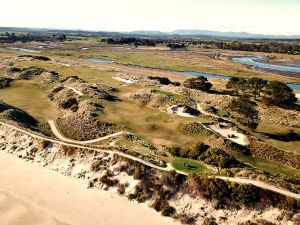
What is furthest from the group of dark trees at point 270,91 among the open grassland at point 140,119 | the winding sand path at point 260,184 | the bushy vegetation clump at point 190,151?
the winding sand path at point 260,184

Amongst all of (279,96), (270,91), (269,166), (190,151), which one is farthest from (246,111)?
(270,91)

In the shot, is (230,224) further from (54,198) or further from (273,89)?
(273,89)

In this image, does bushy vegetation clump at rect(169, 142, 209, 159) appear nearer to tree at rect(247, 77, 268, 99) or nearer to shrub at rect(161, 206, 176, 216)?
shrub at rect(161, 206, 176, 216)

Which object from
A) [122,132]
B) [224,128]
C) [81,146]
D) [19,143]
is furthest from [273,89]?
[19,143]

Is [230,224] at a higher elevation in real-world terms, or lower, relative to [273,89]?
lower

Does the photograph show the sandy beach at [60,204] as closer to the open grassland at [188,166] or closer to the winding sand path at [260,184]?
the open grassland at [188,166]

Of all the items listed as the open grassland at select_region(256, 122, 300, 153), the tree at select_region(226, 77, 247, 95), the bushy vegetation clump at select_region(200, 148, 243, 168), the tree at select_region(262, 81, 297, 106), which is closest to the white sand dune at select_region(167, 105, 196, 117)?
the open grassland at select_region(256, 122, 300, 153)
